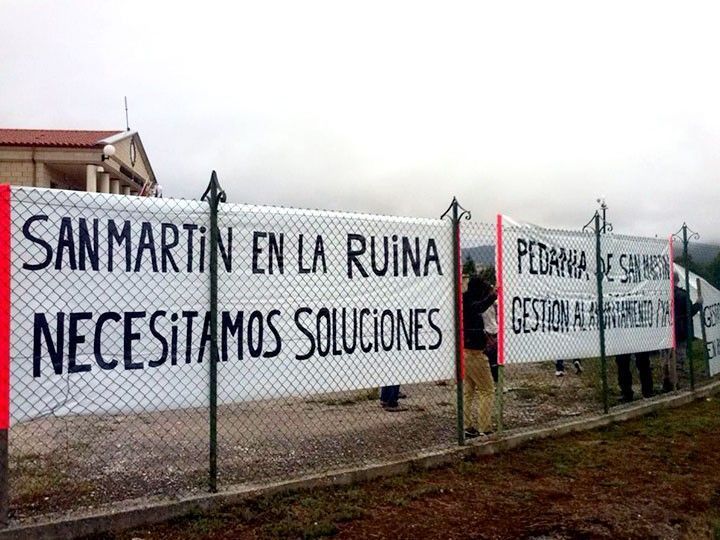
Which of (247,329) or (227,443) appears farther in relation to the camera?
(227,443)

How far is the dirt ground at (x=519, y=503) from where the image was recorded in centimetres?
394

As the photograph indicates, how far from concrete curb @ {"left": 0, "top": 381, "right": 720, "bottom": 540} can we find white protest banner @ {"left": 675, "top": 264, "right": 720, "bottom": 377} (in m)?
4.80

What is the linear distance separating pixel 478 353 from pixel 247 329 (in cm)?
275

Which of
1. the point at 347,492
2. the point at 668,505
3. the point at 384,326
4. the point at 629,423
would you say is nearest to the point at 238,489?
the point at 347,492

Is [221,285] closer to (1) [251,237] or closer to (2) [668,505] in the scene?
(1) [251,237]

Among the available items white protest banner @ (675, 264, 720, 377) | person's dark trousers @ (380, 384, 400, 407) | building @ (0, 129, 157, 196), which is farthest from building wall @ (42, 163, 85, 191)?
white protest banner @ (675, 264, 720, 377)

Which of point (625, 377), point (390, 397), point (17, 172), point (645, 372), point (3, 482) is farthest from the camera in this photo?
point (17, 172)

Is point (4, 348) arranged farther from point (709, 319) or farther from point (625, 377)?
point (709, 319)

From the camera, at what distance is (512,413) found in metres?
7.80

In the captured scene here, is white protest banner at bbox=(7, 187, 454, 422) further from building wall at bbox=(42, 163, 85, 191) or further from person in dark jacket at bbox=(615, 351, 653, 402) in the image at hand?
building wall at bbox=(42, 163, 85, 191)

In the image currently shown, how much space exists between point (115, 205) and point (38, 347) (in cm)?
102

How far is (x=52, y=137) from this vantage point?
68.0ft

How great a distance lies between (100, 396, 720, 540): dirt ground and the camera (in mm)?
3938

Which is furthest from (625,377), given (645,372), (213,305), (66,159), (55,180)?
(55,180)
